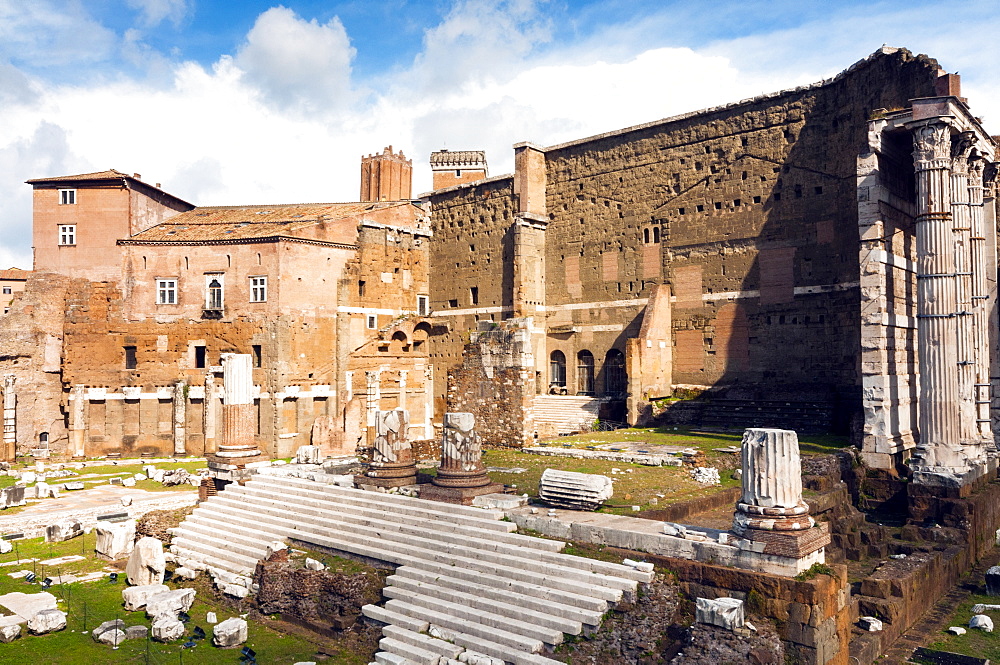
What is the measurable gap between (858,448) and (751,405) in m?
5.48

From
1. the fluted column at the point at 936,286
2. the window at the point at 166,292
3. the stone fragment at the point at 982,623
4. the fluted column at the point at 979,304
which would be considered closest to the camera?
the stone fragment at the point at 982,623

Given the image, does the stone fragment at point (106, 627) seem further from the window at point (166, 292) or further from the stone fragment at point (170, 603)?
the window at point (166, 292)

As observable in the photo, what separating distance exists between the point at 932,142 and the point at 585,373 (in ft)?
51.1

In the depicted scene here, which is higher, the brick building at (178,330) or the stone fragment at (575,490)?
the brick building at (178,330)

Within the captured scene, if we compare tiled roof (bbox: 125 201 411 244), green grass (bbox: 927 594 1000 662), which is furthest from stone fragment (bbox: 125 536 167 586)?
tiled roof (bbox: 125 201 411 244)

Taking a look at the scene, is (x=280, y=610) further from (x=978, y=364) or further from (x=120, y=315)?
(x=120, y=315)

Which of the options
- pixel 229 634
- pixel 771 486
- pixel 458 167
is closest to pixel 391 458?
pixel 229 634

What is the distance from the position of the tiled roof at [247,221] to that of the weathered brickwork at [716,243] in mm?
6361

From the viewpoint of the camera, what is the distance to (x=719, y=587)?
8.79 meters

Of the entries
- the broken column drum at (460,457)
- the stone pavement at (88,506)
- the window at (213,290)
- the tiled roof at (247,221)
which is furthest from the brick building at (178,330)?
the broken column drum at (460,457)

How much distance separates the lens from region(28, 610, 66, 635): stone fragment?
10.6 meters

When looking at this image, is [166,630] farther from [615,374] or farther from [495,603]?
[615,374]

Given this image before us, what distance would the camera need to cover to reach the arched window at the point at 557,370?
30.4 meters

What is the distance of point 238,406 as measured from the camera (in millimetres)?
18172
